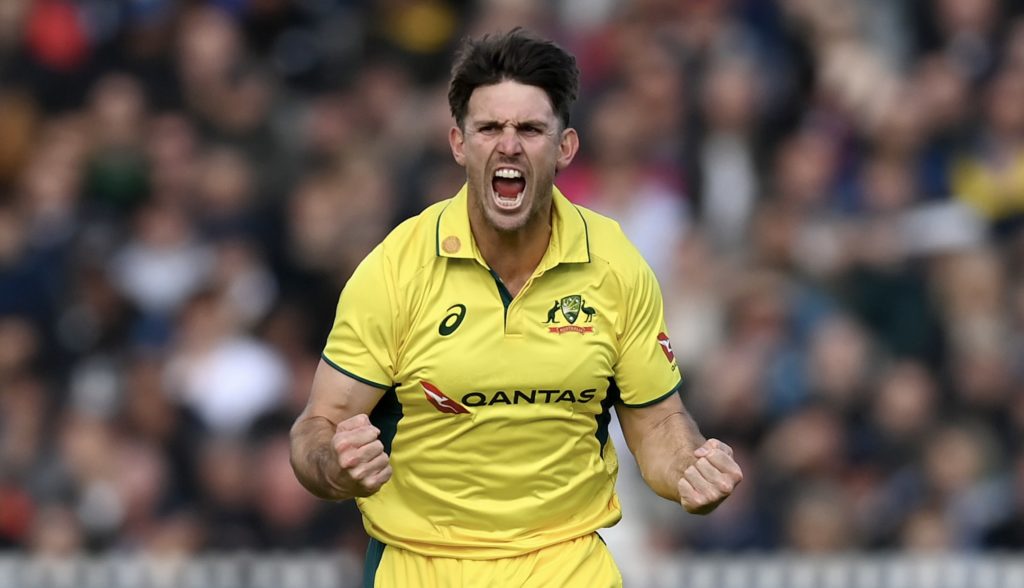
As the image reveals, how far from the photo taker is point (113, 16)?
551 inches

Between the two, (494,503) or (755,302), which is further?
(755,302)

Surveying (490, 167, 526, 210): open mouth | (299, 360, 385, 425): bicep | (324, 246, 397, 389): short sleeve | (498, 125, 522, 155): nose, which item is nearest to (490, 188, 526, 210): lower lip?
(490, 167, 526, 210): open mouth

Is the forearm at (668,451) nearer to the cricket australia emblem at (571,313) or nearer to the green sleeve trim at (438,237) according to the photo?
the cricket australia emblem at (571,313)

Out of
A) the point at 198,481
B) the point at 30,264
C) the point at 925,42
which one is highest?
the point at 925,42

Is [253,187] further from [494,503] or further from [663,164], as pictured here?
[494,503]

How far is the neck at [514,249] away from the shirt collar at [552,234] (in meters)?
0.03

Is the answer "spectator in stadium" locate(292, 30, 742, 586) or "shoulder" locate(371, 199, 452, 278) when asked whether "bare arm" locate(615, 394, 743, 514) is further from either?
"shoulder" locate(371, 199, 452, 278)

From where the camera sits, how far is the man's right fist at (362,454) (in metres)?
6.12

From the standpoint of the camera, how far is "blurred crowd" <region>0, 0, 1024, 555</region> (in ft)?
39.0

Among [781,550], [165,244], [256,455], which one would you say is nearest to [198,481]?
[256,455]

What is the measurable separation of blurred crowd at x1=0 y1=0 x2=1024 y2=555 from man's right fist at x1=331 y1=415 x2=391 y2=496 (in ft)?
17.9

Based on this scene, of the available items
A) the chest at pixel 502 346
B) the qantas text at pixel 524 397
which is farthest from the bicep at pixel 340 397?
the qantas text at pixel 524 397

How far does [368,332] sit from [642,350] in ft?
2.84

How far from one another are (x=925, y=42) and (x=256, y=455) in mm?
4759
